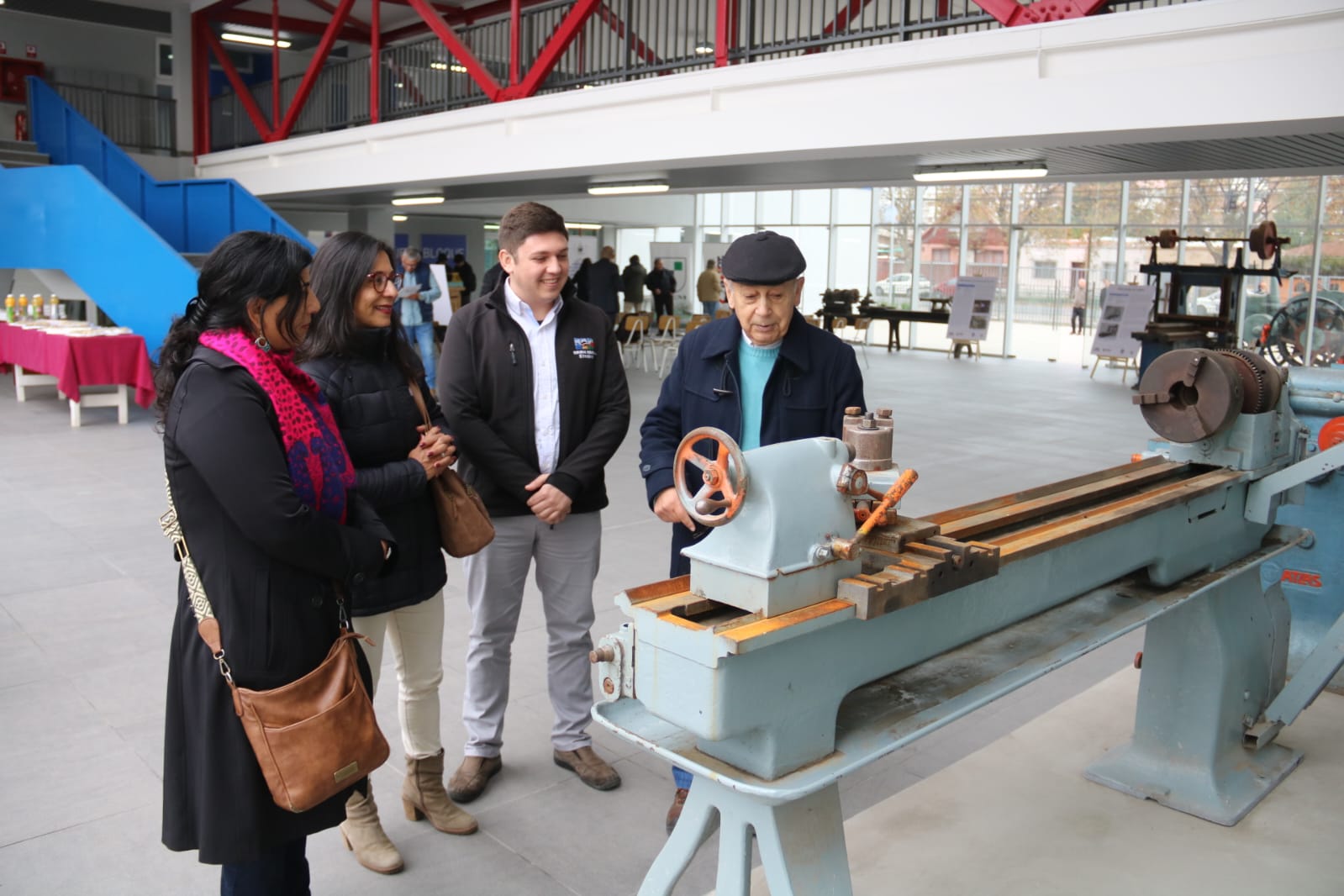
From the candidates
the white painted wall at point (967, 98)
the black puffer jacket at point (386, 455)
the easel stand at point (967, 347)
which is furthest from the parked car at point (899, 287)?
the black puffer jacket at point (386, 455)

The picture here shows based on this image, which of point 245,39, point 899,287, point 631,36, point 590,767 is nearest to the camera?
point 590,767

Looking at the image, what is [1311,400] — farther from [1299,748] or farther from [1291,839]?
[1291,839]

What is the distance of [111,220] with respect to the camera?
11.5 metres

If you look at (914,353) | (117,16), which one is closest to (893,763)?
(914,353)

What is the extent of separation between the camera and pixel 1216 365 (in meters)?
2.73

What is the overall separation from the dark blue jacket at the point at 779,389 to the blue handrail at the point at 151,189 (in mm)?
11878

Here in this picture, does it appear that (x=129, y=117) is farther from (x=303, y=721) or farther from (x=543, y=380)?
(x=303, y=721)

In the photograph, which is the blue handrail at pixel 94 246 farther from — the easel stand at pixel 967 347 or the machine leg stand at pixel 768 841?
the easel stand at pixel 967 347

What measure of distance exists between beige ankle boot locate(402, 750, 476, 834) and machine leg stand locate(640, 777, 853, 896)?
1228 mm

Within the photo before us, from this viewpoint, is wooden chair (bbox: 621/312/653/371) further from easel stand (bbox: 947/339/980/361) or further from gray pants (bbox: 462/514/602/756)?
gray pants (bbox: 462/514/602/756)

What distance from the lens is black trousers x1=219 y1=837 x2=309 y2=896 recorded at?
6.69ft

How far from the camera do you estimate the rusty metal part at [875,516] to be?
1599 mm

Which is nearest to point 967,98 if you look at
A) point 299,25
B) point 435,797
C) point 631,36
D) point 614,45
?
point 631,36

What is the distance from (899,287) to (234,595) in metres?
20.6
